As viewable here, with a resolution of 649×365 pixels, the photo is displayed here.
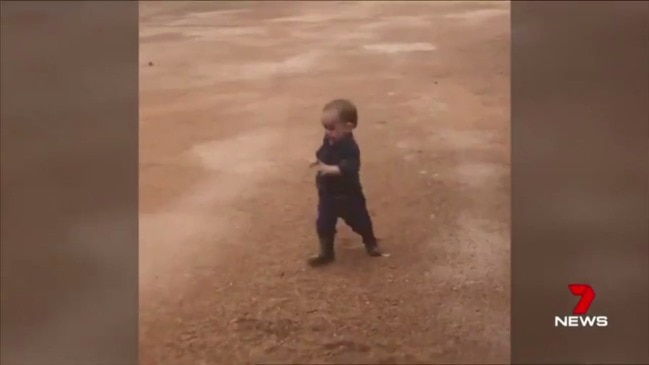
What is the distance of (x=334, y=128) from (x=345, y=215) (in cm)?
15

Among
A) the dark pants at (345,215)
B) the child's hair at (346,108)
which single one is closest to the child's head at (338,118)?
the child's hair at (346,108)

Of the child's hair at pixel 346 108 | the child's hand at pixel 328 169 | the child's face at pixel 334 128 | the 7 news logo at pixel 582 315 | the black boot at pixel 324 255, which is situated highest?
the child's hair at pixel 346 108

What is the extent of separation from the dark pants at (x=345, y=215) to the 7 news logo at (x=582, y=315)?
1.10 feet

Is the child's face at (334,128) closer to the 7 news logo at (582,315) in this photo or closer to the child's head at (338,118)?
the child's head at (338,118)

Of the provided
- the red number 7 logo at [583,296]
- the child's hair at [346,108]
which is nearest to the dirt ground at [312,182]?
the child's hair at [346,108]

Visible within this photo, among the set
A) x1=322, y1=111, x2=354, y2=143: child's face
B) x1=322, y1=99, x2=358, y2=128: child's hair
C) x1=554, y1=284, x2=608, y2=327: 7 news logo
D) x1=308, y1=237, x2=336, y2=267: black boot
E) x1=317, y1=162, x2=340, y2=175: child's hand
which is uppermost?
x1=322, y1=99, x2=358, y2=128: child's hair

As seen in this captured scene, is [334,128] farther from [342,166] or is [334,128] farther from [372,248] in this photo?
[372,248]

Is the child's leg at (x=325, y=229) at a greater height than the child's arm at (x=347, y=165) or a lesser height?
lesser

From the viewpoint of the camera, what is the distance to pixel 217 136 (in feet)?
4.25

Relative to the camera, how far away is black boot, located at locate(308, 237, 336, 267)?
49.2 inches

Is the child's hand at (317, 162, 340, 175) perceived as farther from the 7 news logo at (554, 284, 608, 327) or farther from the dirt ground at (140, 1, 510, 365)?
the 7 news logo at (554, 284, 608, 327)

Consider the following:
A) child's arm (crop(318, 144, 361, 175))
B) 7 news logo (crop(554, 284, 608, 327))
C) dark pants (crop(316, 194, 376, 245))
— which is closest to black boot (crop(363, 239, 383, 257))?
dark pants (crop(316, 194, 376, 245))

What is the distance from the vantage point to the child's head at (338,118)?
1.28 meters

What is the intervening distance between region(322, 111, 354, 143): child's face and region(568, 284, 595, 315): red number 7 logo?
456 mm
